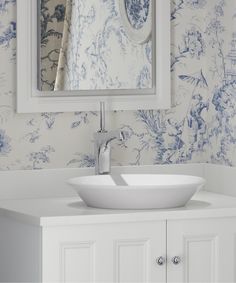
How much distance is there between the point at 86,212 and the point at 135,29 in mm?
876

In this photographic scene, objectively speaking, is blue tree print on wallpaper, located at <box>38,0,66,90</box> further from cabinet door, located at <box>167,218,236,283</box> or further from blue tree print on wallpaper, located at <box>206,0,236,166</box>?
cabinet door, located at <box>167,218,236,283</box>

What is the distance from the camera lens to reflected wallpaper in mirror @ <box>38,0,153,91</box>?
324 cm

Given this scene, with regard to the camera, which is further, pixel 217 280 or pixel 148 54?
pixel 148 54

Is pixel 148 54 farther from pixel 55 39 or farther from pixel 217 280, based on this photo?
pixel 217 280

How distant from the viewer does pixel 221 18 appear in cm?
343

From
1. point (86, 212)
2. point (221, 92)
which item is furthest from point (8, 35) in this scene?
point (221, 92)

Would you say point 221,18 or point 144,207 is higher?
point 221,18

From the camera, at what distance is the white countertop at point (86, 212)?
109 inches

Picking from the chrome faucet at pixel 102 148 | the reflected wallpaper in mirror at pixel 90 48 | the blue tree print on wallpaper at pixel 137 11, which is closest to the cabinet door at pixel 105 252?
the chrome faucet at pixel 102 148

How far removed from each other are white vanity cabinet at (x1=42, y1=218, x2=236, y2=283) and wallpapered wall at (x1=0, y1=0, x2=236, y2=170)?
516 millimetres

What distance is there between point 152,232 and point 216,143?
2.36 feet

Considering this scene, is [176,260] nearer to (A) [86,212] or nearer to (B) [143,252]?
(B) [143,252]

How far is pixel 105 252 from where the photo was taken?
2820 mm

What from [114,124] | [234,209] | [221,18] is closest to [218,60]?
[221,18]
